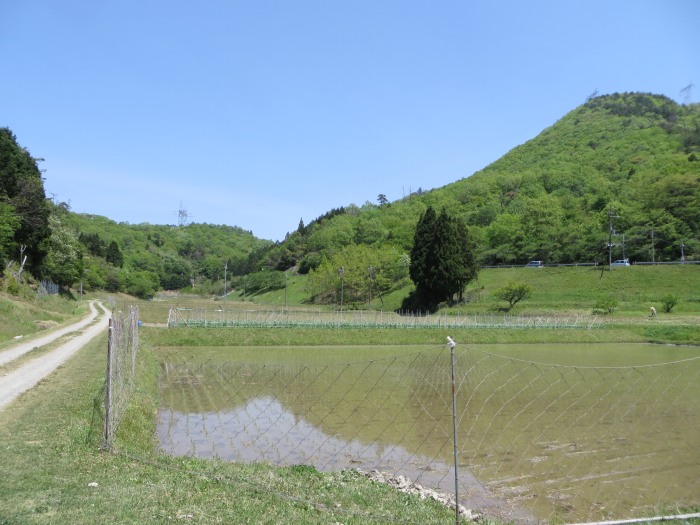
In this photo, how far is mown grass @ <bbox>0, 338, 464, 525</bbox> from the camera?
18.9ft

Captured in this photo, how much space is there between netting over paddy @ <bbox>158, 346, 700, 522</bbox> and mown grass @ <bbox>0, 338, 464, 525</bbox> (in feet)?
5.64

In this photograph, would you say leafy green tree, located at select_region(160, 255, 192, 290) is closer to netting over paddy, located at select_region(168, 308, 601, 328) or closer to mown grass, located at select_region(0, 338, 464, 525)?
netting over paddy, located at select_region(168, 308, 601, 328)

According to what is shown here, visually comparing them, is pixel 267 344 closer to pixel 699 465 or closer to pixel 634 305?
pixel 699 465

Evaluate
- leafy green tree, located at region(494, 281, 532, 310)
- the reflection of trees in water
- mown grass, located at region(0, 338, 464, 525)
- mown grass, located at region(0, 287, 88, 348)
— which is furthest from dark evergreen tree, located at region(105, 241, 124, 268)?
mown grass, located at region(0, 338, 464, 525)

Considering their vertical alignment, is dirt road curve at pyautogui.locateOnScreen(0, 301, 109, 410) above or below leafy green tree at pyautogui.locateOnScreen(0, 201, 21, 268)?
below

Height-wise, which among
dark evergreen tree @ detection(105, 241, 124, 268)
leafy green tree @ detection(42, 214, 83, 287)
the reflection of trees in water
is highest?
dark evergreen tree @ detection(105, 241, 124, 268)

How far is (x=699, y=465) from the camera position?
34.8 ft

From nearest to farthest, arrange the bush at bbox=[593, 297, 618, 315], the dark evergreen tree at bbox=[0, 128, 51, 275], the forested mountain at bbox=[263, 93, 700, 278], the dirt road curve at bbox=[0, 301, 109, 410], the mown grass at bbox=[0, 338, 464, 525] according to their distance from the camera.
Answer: the mown grass at bbox=[0, 338, 464, 525]
the dirt road curve at bbox=[0, 301, 109, 410]
the dark evergreen tree at bbox=[0, 128, 51, 275]
the bush at bbox=[593, 297, 618, 315]
the forested mountain at bbox=[263, 93, 700, 278]

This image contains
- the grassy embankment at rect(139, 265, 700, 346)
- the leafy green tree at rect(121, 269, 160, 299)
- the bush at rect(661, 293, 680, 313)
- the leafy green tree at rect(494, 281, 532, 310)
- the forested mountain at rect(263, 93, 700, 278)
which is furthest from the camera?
the leafy green tree at rect(121, 269, 160, 299)

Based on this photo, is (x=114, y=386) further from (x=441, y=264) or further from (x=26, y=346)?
(x=441, y=264)

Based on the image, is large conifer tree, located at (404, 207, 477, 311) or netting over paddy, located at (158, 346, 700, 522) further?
large conifer tree, located at (404, 207, 477, 311)

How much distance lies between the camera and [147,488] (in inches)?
261

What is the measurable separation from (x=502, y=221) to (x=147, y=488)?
113 metres

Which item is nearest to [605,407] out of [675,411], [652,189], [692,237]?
[675,411]
